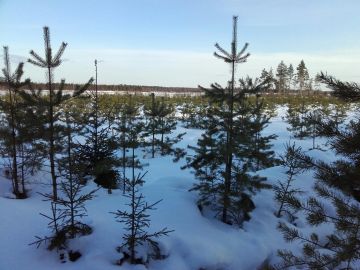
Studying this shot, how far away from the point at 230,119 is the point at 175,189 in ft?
15.5

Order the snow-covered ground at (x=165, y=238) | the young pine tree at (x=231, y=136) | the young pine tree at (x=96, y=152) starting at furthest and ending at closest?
the young pine tree at (x=96, y=152) < the young pine tree at (x=231, y=136) < the snow-covered ground at (x=165, y=238)

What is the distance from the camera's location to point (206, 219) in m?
14.8

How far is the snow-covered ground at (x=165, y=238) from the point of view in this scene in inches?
421

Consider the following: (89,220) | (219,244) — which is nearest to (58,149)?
(89,220)

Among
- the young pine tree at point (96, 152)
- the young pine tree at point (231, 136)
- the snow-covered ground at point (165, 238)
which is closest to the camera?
the snow-covered ground at point (165, 238)

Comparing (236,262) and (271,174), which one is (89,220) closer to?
(236,262)

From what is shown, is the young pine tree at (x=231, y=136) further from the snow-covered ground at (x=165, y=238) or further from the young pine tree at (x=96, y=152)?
the young pine tree at (x=96, y=152)

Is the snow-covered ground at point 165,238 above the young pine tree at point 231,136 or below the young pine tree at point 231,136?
below

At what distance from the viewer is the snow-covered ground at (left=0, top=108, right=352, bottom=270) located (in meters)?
10.7

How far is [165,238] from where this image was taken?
12273 mm

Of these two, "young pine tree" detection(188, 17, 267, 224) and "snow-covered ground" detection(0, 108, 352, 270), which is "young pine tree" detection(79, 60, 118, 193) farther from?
"young pine tree" detection(188, 17, 267, 224)

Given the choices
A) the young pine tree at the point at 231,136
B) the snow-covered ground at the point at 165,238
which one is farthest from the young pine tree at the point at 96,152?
the young pine tree at the point at 231,136

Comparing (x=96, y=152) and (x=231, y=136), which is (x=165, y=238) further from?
(x=96, y=152)

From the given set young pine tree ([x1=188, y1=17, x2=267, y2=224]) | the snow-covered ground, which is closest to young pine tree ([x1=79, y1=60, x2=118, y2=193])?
the snow-covered ground
